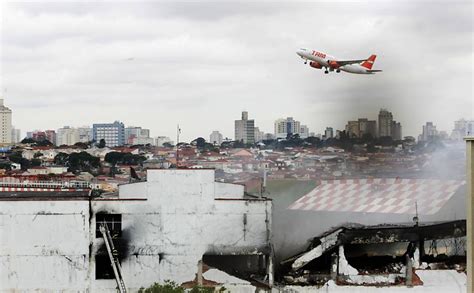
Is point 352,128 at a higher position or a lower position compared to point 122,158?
higher

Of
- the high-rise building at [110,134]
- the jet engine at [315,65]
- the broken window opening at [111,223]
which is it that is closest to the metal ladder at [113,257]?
the broken window opening at [111,223]

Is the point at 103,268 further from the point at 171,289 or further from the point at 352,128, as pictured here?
the point at 352,128

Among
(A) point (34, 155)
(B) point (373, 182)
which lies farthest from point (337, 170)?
(A) point (34, 155)

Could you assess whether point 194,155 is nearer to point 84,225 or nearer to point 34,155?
point 34,155

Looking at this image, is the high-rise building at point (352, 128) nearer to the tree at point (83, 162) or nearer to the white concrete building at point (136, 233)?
the white concrete building at point (136, 233)

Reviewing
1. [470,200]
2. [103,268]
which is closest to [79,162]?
[103,268]

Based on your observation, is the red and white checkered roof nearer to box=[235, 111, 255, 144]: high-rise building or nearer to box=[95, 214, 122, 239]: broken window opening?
box=[95, 214, 122, 239]: broken window opening
